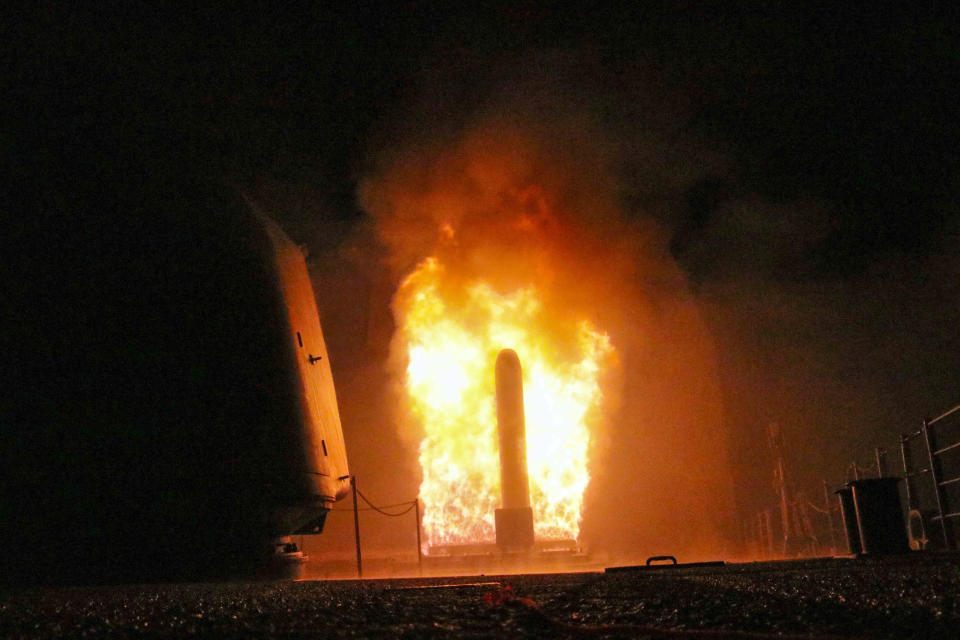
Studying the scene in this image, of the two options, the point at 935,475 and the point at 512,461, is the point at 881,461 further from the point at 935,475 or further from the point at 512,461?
the point at 512,461

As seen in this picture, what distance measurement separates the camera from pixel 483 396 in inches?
1081

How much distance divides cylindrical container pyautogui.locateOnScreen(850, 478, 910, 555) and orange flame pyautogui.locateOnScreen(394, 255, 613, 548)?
19369 millimetres

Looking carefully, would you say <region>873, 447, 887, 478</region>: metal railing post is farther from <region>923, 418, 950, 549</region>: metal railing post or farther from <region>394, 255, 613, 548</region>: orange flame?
<region>394, 255, 613, 548</region>: orange flame

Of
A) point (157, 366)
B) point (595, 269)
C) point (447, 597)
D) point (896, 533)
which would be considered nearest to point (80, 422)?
point (157, 366)

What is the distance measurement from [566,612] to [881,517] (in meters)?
5.43

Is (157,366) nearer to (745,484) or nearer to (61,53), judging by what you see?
(61,53)

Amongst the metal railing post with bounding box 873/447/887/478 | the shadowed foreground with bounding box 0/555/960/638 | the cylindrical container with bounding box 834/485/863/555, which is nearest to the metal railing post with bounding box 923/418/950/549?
the cylindrical container with bounding box 834/485/863/555

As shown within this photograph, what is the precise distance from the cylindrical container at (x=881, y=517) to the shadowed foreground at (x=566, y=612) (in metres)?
3.06

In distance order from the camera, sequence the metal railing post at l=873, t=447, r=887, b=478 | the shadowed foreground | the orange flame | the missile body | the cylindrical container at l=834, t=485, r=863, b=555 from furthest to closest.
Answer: the orange flame
the missile body
the metal railing post at l=873, t=447, r=887, b=478
the cylindrical container at l=834, t=485, r=863, b=555
the shadowed foreground

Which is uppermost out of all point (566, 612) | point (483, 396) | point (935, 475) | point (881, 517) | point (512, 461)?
point (483, 396)

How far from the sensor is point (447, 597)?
417 centimetres

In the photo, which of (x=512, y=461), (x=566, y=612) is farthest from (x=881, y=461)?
(x=512, y=461)

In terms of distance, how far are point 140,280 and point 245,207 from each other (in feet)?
8.14

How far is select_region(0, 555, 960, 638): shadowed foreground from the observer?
261 centimetres
